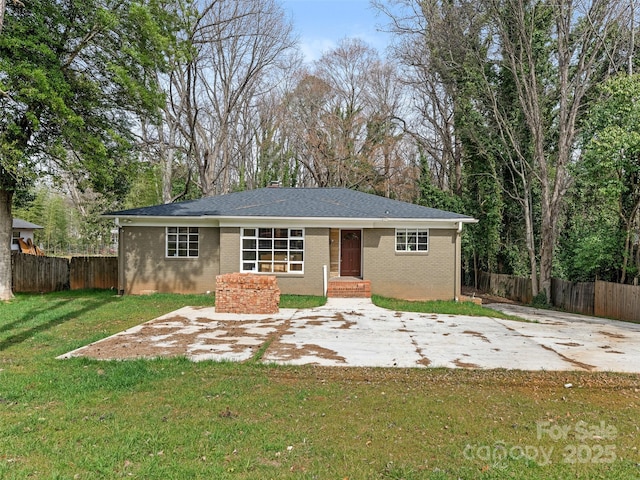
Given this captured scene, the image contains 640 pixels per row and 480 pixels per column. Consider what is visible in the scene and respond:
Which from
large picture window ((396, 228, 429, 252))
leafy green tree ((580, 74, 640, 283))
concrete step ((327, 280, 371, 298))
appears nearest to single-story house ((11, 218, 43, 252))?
concrete step ((327, 280, 371, 298))

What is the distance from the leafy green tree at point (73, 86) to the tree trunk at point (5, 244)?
3 cm

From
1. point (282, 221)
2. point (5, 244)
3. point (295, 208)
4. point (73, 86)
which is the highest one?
point (73, 86)

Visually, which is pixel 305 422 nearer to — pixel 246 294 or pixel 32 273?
pixel 246 294

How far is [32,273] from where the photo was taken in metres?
15.2

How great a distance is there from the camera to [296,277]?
14.0 m

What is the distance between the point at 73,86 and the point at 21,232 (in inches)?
1041

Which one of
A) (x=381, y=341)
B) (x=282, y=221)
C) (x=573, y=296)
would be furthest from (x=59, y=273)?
(x=573, y=296)

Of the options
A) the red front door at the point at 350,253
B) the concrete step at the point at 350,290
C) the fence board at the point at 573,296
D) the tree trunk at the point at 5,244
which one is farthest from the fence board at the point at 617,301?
the tree trunk at the point at 5,244

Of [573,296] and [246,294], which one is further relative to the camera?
[573,296]

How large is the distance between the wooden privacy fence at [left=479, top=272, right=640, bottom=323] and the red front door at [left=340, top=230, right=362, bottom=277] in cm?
764

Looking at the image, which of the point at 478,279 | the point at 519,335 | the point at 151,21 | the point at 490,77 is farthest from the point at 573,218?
the point at 151,21

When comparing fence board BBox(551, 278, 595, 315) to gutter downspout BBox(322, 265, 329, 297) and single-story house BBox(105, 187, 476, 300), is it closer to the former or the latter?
single-story house BBox(105, 187, 476, 300)

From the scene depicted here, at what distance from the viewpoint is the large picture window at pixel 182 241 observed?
14.2 metres

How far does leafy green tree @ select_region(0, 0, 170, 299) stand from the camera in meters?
9.98
